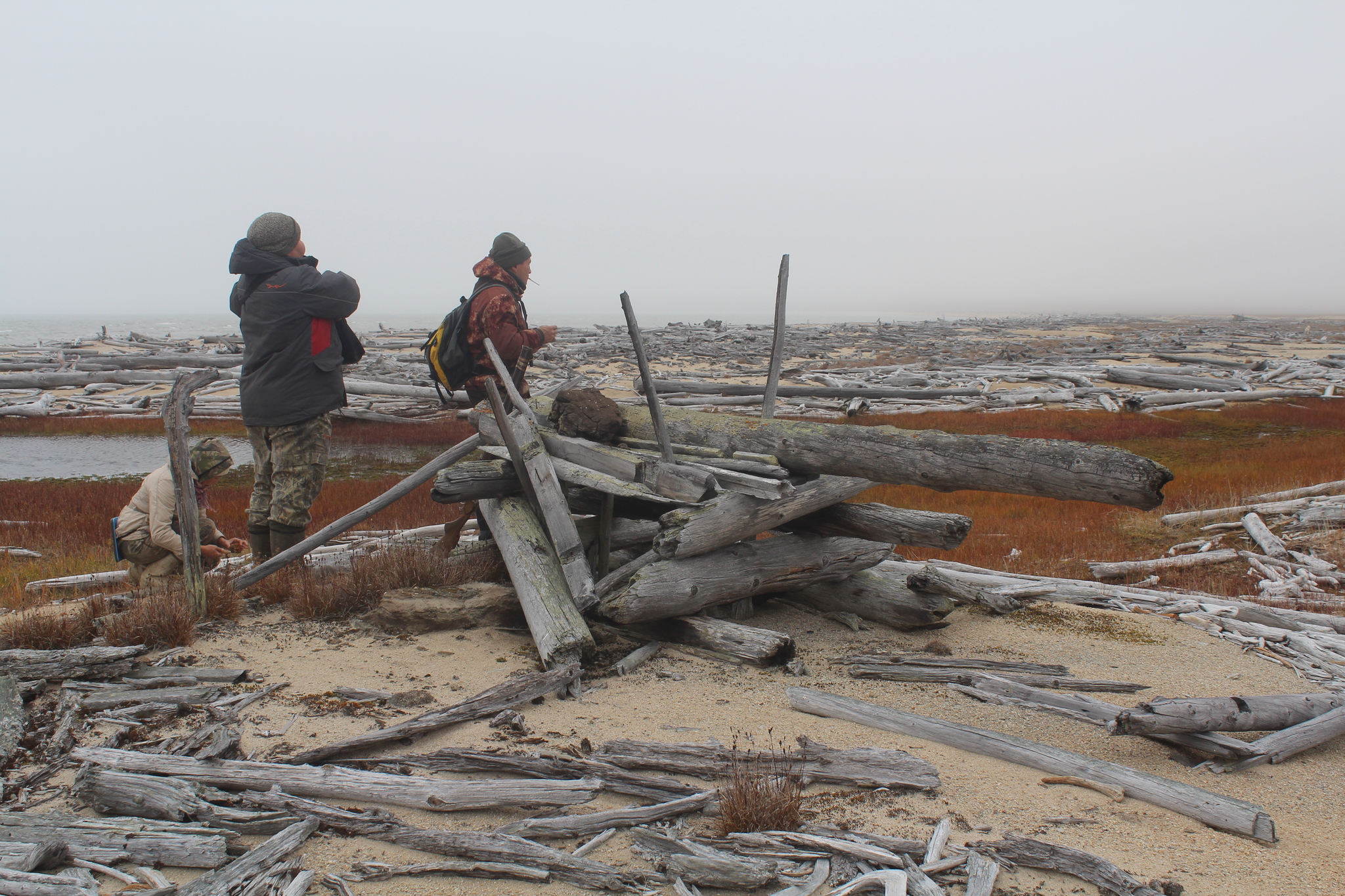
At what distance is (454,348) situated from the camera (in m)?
6.31

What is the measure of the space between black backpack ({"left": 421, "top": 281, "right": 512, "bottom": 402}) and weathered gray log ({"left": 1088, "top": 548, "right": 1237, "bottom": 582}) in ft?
20.7

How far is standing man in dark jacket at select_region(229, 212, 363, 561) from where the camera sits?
6035 mm

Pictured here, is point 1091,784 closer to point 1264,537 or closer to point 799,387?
point 1264,537

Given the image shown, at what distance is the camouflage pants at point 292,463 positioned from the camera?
244 inches

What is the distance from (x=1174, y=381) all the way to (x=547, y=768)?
2733 centimetres

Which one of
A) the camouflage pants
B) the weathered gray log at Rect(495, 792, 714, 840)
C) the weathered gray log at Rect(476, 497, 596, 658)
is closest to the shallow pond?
the camouflage pants

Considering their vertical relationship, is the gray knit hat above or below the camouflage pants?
above

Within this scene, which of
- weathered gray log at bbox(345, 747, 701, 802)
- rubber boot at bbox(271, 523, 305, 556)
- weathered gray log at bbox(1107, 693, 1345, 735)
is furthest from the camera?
rubber boot at bbox(271, 523, 305, 556)

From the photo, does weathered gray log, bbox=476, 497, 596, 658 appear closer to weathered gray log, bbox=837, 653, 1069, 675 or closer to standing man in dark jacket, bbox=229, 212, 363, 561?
standing man in dark jacket, bbox=229, 212, 363, 561

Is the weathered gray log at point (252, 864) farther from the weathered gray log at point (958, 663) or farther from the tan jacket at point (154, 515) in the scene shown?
the tan jacket at point (154, 515)

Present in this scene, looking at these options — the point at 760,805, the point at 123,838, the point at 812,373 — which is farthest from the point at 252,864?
the point at 812,373

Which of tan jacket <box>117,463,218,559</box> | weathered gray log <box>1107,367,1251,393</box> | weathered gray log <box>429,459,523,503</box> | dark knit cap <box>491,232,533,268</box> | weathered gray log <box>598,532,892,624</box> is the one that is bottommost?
weathered gray log <box>598,532,892,624</box>

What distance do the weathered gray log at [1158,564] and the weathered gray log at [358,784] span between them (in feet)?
21.0

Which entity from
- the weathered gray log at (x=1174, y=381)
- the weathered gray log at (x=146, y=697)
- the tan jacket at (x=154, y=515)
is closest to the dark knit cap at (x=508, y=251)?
the tan jacket at (x=154, y=515)
